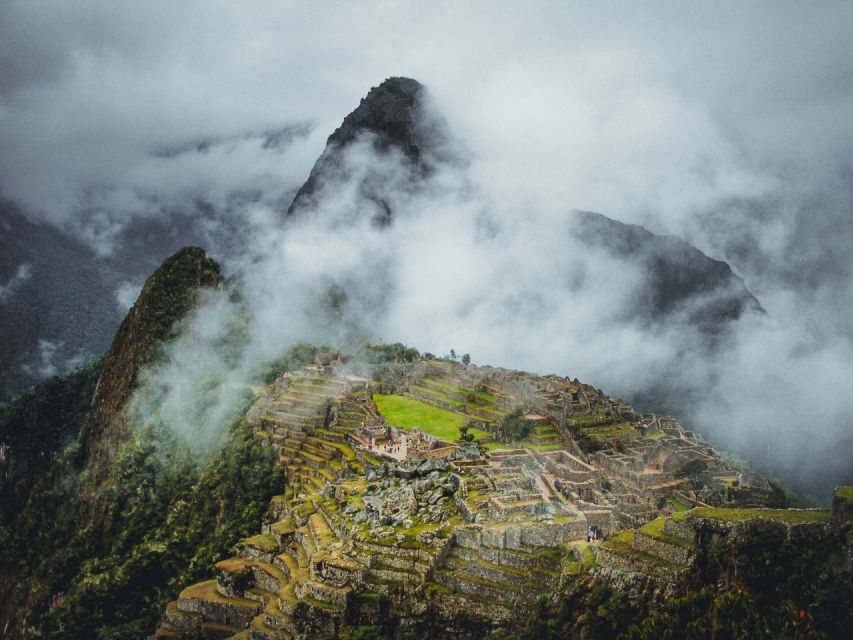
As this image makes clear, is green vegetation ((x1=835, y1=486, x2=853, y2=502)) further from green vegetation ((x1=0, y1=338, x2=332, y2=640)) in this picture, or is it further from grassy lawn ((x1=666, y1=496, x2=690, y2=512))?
green vegetation ((x1=0, y1=338, x2=332, y2=640))

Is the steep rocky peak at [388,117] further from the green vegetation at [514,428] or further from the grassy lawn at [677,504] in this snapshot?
the grassy lawn at [677,504]

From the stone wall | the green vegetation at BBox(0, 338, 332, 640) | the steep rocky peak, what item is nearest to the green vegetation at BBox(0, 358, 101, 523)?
the green vegetation at BBox(0, 338, 332, 640)

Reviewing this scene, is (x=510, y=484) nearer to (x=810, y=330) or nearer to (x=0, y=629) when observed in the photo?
(x=0, y=629)

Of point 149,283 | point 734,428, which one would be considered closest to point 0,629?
point 149,283

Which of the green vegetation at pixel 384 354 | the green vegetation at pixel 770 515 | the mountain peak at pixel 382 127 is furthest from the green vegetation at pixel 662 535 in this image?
the mountain peak at pixel 382 127

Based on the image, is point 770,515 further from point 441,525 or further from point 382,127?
point 382,127
